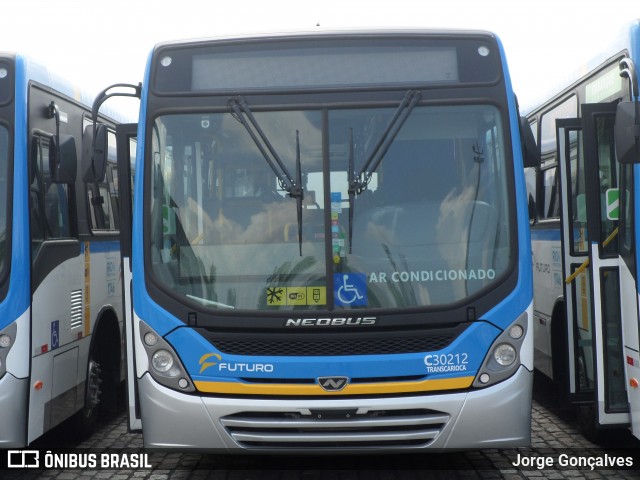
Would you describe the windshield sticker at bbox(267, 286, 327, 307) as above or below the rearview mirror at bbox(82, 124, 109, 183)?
below

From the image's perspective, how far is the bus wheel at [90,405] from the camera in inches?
341

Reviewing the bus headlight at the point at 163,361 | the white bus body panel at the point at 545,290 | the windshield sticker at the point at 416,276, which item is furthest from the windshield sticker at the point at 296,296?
the white bus body panel at the point at 545,290

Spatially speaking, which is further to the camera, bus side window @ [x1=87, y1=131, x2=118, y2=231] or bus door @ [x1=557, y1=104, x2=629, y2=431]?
bus side window @ [x1=87, y1=131, x2=118, y2=231]

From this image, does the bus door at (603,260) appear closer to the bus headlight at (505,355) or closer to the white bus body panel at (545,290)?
the bus headlight at (505,355)

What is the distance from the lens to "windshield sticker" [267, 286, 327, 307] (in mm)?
6508

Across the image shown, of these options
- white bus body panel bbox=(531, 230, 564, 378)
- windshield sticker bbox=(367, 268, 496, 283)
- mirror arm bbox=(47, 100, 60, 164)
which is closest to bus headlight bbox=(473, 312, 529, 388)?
windshield sticker bbox=(367, 268, 496, 283)

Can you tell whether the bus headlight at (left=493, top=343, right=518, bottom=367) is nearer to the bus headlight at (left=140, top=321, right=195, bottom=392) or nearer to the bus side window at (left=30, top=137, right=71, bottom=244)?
the bus headlight at (left=140, top=321, right=195, bottom=392)

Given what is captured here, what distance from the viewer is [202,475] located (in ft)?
24.3

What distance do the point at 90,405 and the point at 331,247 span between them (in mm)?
3444

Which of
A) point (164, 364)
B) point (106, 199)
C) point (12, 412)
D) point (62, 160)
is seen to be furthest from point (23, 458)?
point (106, 199)

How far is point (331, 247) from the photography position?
21.5 ft

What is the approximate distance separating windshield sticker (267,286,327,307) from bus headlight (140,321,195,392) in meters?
0.75

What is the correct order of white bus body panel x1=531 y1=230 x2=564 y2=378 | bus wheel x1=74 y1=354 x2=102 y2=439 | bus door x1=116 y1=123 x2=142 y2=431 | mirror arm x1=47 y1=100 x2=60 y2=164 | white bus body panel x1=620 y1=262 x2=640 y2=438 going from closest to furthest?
1. white bus body panel x1=620 y1=262 x2=640 y2=438
2. bus door x1=116 y1=123 x2=142 y2=431
3. mirror arm x1=47 y1=100 x2=60 y2=164
4. bus wheel x1=74 y1=354 x2=102 y2=439
5. white bus body panel x1=531 y1=230 x2=564 y2=378

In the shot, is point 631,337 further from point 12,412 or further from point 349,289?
point 12,412
